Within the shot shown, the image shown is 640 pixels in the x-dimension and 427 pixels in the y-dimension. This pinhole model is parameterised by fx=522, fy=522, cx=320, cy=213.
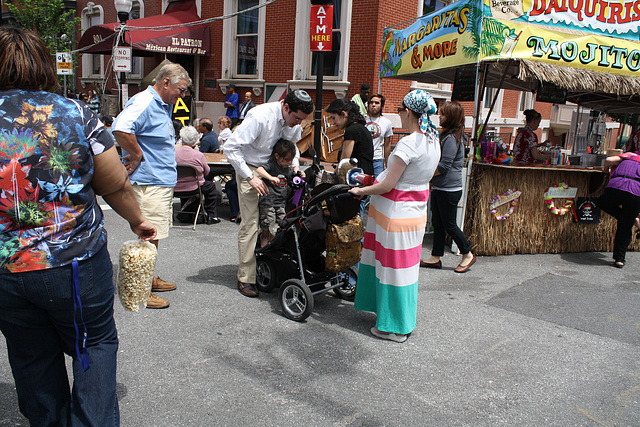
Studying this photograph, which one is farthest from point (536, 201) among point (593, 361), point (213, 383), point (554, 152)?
point (213, 383)

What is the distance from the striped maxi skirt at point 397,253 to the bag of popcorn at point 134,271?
6.26 feet

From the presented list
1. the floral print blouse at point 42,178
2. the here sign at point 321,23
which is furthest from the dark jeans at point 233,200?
the floral print blouse at point 42,178

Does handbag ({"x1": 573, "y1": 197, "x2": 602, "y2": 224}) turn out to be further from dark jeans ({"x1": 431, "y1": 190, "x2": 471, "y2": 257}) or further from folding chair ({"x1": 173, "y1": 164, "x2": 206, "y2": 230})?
folding chair ({"x1": 173, "y1": 164, "x2": 206, "y2": 230})

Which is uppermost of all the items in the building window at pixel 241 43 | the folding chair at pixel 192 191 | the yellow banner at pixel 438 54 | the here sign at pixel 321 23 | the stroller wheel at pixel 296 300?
the building window at pixel 241 43

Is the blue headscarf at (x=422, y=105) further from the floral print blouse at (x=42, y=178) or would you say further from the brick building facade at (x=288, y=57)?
the brick building facade at (x=288, y=57)

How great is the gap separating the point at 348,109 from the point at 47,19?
19.0 meters

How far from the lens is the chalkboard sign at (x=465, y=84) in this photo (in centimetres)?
722

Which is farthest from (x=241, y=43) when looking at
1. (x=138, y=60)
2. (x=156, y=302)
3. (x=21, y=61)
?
(x=21, y=61)

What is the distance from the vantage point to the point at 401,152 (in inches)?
149

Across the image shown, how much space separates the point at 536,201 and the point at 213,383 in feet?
17.5

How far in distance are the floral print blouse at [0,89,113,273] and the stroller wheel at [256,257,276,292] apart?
2862mm

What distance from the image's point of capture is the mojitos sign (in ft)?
20.9

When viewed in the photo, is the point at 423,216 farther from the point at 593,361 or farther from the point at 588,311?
the point at 588,311

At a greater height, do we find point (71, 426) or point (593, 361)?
point (71, 426)
